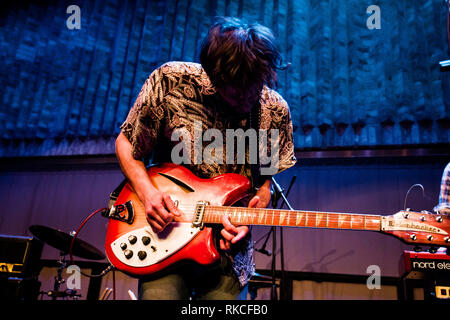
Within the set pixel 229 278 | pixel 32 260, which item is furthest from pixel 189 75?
pixel 32 260

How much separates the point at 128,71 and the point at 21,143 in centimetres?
203

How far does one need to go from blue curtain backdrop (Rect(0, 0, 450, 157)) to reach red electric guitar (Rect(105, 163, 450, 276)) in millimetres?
2727

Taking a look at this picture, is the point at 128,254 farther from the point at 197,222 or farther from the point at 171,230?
the point at 197,222

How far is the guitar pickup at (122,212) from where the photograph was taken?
1753mm

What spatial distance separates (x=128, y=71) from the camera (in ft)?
17.2

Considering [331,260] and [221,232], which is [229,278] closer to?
[221,232]

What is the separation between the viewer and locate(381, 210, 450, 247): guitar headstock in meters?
1.51

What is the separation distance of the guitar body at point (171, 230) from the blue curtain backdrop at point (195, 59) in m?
2.79

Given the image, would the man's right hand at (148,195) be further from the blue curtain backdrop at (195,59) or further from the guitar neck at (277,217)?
the blue curtain backdrop at (195,59)

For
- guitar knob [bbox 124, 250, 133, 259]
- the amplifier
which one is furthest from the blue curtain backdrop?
guitar knob [bbox 124, 250, 133, 259]

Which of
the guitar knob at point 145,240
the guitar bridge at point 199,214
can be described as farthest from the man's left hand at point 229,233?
the guitar knob at point 145,240

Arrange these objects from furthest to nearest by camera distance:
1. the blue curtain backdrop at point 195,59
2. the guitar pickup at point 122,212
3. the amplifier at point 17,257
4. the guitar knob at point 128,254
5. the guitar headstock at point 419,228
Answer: the blue curtain backdrop at point 195,59
the amplifier at point 17,257
the guitar pickup at point 122,212
the guitar knob at point 128,254
the guitar headstock at point 419,228

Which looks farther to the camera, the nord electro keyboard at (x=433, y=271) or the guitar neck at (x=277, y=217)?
the nord electro keyboard at (x=433, y=271)

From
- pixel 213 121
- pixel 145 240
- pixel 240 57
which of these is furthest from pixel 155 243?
pixel 240 57
